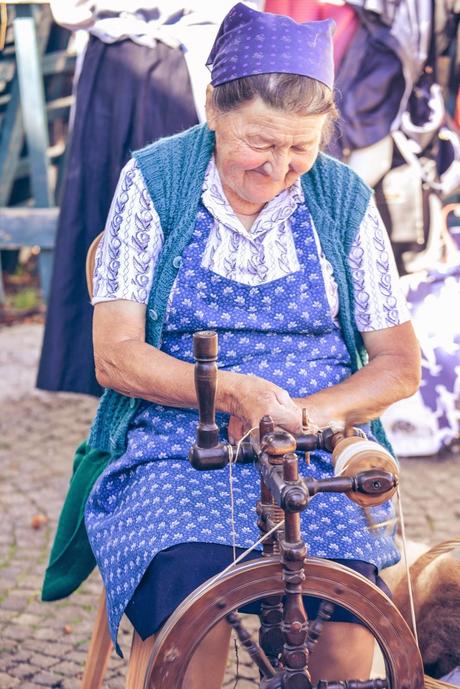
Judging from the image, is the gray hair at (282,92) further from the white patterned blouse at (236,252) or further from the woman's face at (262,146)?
the white patterned blouse at (236,252)

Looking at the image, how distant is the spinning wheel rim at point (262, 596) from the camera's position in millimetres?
1821

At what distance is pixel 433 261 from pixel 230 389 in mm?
3131

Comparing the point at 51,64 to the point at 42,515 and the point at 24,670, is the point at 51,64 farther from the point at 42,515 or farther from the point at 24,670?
the point at 24,670

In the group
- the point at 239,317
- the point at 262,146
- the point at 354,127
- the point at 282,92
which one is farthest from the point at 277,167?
the point at 354,127

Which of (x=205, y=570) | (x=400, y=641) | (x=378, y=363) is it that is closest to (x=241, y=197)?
(x=378, y=363)

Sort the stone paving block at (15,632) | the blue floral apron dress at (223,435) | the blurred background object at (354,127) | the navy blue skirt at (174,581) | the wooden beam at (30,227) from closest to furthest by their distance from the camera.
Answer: the navy blue skirt at (174,581) < the blue floral apron dress at (223,435) < the stone paving block at (15,632) < the blurred background object at (354,127) < the wooden beam at (30,227)

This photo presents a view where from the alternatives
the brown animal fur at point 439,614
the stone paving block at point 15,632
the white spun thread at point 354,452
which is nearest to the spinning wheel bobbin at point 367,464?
the white spun thread at point 354,452

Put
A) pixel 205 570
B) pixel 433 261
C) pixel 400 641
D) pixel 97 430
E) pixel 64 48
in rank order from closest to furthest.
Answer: pixel 400 641 < pixel 205 570 < pixel 97 430 < pixel 433 261 < pixel 64 48

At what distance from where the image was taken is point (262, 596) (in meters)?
1.85

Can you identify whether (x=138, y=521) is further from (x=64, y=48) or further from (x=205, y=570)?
(x=64, y=48)

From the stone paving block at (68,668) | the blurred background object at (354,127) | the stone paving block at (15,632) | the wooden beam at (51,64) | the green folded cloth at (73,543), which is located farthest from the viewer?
the wooden beam at (51,64)

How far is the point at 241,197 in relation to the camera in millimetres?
2514

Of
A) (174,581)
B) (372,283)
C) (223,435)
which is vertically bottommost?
(174,581)

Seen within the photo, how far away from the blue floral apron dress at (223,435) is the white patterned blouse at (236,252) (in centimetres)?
3
